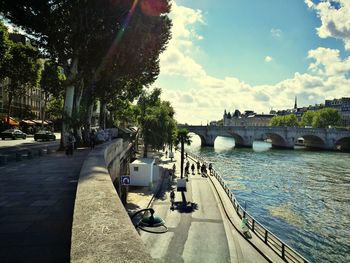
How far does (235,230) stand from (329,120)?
431ft

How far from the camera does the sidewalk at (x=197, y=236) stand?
714 inches

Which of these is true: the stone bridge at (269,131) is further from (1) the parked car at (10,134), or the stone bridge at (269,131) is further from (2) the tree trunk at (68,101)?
(2) the tree trunk at (68,101)

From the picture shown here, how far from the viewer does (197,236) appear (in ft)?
69.9

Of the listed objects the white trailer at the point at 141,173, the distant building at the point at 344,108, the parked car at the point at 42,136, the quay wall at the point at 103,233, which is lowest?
the white trailer at the point at 141,173

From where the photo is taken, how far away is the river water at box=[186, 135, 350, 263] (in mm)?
24270

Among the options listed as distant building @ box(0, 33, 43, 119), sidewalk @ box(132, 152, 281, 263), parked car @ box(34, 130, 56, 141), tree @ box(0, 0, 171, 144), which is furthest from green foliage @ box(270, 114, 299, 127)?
sidewalk @ box(132, 152, 281, 263)

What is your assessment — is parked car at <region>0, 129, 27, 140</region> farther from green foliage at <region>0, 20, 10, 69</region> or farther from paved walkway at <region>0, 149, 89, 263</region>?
paved walkway at <region>0, 149, 89, 263</region>

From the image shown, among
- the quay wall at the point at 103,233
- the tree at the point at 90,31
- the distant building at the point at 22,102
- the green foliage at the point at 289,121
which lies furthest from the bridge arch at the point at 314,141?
the quay wall at the point at 103,233

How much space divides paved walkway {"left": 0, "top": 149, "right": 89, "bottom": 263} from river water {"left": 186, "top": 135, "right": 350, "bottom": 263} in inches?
718

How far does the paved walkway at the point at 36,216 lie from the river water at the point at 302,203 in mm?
18236

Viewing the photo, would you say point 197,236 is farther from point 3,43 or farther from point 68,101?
point 3,43

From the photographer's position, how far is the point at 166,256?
58.4 ft

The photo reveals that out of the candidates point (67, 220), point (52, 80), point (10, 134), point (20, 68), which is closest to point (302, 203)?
point (67, 220)

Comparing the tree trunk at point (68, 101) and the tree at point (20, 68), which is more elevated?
the tree at point (20, 68)
